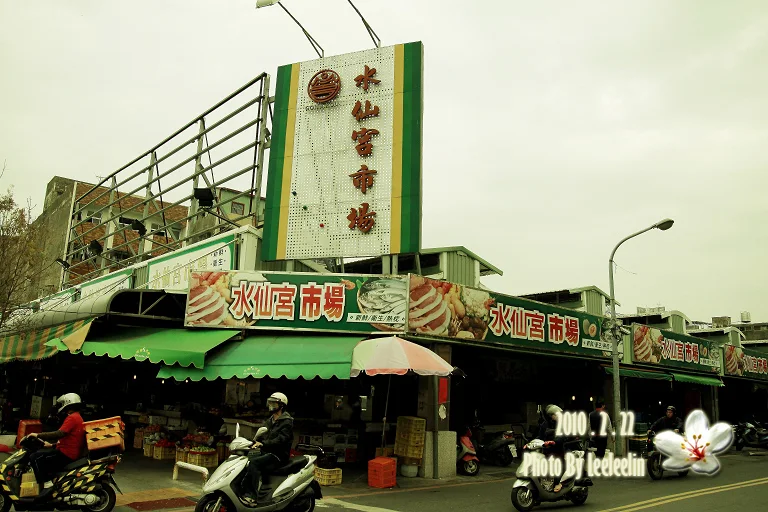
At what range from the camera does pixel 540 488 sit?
10.0 meters

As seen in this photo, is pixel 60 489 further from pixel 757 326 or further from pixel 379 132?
pixel 757 326

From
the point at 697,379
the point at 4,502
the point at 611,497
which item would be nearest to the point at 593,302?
the point at 697,379

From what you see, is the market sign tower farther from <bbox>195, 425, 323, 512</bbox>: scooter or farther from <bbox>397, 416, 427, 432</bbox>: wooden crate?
<bbox>195, 425, 323, 512</bbox>: scooter

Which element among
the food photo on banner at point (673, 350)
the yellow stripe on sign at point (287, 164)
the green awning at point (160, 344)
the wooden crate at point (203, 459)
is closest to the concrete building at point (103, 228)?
the yellow stripe on sign at point (287, 164)

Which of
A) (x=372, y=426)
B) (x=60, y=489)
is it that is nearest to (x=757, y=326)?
(x=372, y=426)

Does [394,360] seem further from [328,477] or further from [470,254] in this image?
[470,254]

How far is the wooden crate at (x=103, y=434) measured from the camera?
28.9 ft

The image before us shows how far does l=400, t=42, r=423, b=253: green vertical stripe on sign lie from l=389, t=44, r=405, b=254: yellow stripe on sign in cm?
9

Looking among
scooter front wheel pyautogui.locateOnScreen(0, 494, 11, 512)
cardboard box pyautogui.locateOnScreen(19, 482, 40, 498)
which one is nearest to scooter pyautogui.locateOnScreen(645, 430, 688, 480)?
cardboard box pyautogui.locateOnScreen(19, 482, 40, 498)

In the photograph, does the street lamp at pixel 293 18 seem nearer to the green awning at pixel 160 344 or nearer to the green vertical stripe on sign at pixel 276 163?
the green vertical stripe on sign at pixel 276 163

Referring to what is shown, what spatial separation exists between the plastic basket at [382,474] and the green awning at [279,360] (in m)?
2.14

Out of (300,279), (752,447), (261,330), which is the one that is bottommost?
(752,447)

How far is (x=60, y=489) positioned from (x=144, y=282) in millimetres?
12757

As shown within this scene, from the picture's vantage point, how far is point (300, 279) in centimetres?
1449
